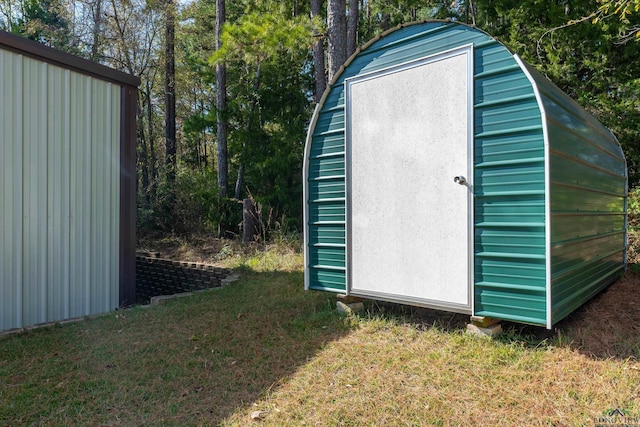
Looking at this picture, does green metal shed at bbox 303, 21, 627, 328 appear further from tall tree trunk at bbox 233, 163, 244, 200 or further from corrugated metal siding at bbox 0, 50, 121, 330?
tall tree trunk at bbox 233, 163, 244, 200

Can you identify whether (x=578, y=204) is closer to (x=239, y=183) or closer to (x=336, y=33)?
(x=336, y=33)

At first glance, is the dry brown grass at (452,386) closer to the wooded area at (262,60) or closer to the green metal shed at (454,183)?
the green metal shed at (454,183)

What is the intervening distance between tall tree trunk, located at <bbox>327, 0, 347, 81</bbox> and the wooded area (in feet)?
0.06

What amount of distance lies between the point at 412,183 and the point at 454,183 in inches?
14.6

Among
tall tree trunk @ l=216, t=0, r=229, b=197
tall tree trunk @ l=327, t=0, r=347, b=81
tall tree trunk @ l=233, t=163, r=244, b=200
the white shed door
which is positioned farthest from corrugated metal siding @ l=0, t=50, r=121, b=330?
tall tree trunk @ l=233, t=163, r=244, b=200

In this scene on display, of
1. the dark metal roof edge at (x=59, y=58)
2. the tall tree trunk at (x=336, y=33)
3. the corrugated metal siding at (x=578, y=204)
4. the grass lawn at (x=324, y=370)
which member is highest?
the tall tree trunk at (x=336, y=33)

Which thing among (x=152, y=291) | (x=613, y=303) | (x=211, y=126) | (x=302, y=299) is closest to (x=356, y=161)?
(x=302, y=299)

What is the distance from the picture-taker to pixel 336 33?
21.9 ft

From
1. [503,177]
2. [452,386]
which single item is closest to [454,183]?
[503,177]

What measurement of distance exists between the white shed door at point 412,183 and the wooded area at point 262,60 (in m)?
2.48

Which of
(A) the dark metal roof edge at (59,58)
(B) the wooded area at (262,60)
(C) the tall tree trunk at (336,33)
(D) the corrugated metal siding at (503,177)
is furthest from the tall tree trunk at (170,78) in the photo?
(D) the corrugated metal siding at (503,177)

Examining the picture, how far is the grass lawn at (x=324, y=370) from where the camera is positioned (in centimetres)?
233

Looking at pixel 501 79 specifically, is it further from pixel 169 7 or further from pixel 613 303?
pixel 169 7

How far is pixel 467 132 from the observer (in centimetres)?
314
